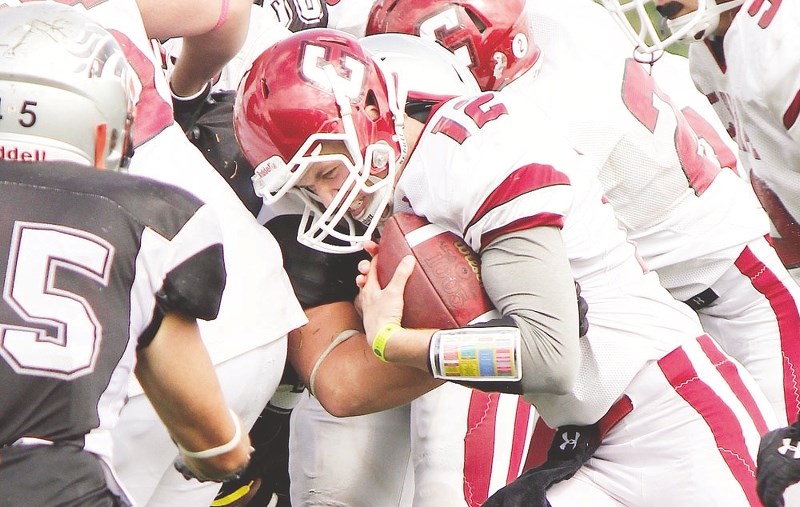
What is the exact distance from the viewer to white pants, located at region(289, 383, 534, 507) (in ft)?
8.82

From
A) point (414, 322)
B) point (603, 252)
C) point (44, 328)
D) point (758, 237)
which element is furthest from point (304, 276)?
point (758, 237)

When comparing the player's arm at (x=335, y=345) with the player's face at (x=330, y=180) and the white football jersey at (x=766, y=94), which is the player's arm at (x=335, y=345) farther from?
the white football jersey at (x=766, y=94)

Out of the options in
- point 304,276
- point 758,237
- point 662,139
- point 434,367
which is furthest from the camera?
point 758,237

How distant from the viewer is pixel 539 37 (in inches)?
124

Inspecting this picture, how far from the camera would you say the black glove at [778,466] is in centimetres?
209

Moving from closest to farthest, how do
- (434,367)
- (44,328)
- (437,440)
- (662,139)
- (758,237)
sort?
(44,328) → (434,367) → (437,440) → (662,139) → (758,237)

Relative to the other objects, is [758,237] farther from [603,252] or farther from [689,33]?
[603,252]

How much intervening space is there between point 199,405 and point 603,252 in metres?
0.87

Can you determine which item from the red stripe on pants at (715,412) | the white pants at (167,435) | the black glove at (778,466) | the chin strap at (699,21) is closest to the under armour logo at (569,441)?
the red stripe on pants at (715,412)

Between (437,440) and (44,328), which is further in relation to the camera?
(437,440)

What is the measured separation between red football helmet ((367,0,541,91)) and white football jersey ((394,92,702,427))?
1.91ft

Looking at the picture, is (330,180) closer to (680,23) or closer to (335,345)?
(335,345)

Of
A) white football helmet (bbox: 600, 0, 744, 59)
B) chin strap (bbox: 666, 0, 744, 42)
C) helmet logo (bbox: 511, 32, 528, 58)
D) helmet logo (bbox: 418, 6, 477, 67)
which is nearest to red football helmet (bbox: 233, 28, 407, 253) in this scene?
helmet logo (bbox: 418, 6, 477, 67)

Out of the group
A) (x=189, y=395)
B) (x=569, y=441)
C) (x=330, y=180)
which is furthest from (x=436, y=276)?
(x=189, y=395)
